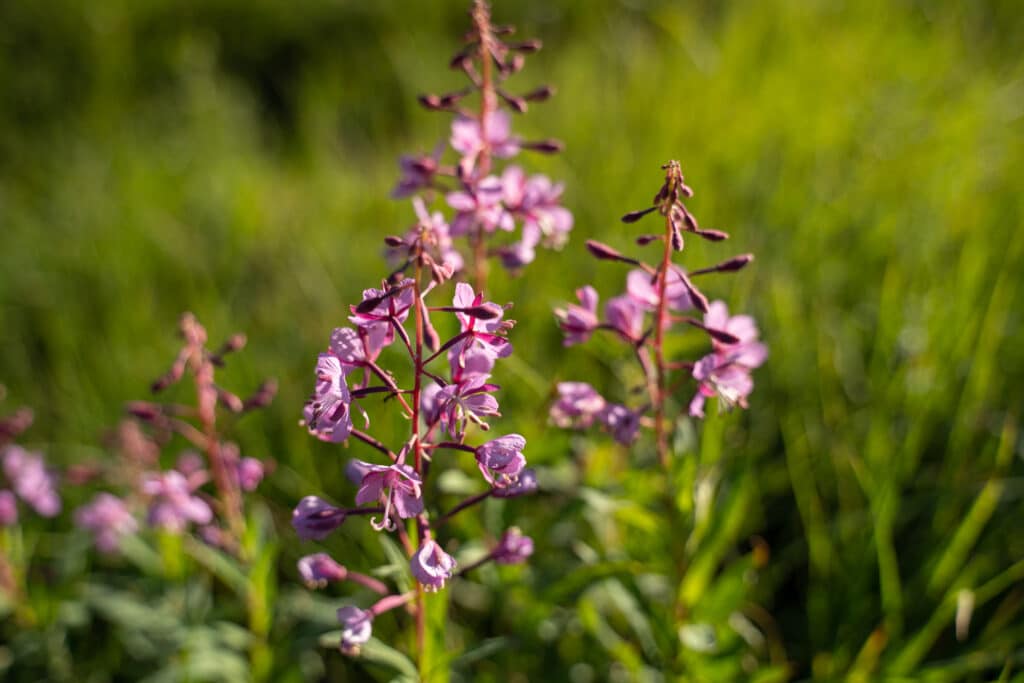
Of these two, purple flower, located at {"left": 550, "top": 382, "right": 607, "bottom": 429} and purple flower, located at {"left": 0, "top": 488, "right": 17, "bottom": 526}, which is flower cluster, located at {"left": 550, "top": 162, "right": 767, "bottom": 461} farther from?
purple flower, located at {"left": 0, "top": 488, "right": 17, "bottom": 526}

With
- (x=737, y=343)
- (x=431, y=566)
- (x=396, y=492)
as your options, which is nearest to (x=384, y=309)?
(x=396, y=492)

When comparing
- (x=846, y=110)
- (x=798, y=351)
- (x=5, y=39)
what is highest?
(x=5, y=39)

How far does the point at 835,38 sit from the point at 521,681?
3.91 m

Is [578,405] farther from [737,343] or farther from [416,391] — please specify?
[416,391]

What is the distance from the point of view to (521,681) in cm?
225

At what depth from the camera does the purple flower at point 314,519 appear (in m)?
1.42

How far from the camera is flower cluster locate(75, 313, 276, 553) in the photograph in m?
1.90

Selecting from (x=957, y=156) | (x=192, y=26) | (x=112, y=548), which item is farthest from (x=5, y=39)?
(x=957, y=156)

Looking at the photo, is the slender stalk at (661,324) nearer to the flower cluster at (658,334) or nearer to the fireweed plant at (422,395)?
the flower cluster at (658,334)

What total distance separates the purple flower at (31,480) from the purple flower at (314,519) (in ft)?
4.88

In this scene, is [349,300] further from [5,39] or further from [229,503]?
[5,39]

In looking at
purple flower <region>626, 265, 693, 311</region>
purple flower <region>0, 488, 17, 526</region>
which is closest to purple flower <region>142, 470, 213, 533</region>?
purple flower <region>0, 488, 17, 526</region>

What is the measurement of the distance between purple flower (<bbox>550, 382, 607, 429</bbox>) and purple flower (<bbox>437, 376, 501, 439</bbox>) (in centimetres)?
35

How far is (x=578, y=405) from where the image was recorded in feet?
5.41
